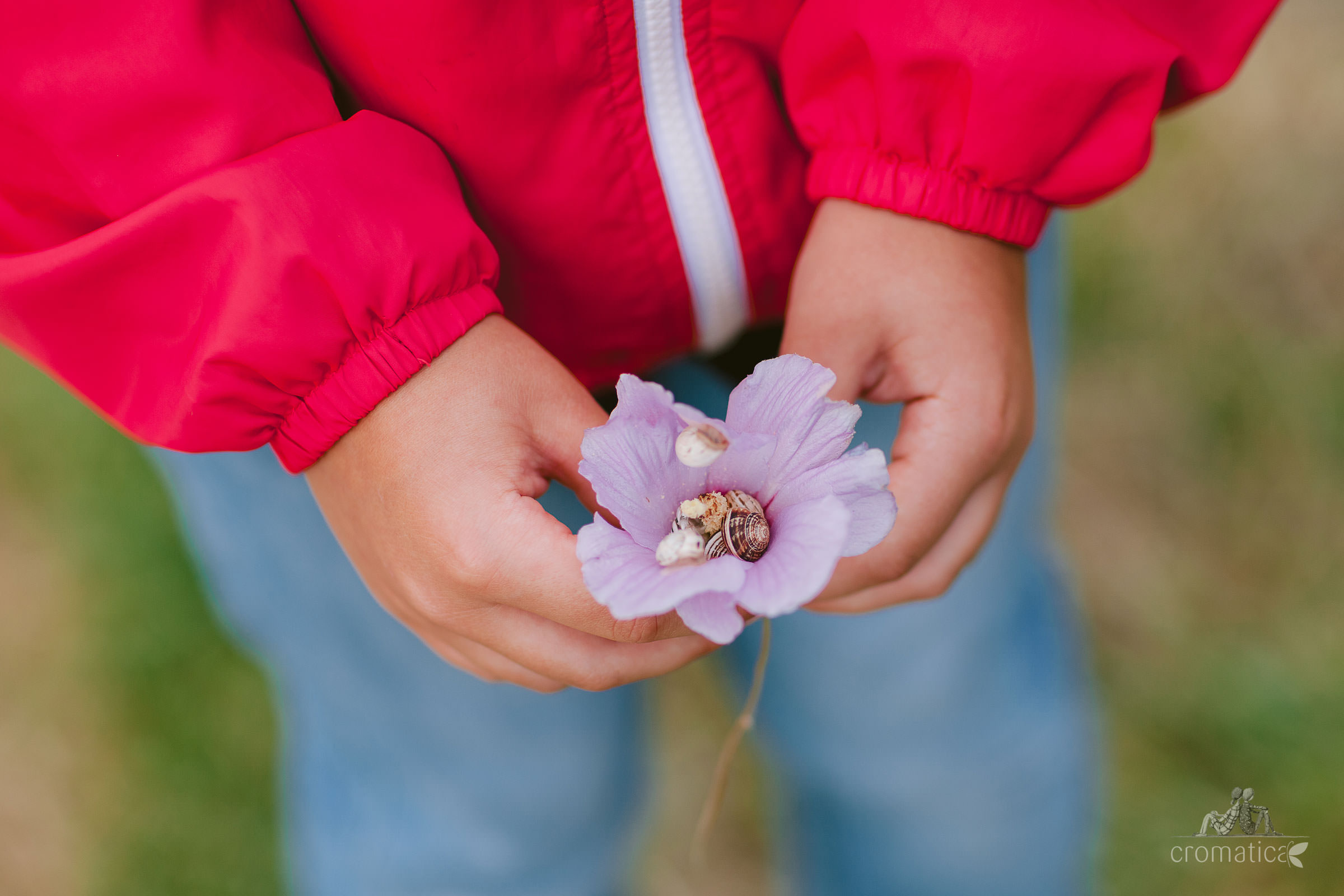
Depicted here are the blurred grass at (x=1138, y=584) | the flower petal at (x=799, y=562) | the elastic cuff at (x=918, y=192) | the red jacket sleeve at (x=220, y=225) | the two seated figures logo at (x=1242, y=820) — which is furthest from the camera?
the blurred grass at (x=1138, y=584)

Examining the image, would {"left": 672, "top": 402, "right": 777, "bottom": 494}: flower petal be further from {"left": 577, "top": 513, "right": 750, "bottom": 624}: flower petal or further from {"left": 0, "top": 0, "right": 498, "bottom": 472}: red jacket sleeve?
{"left": 0, "top": 0, "right": 498, "bottom": 472}: red jacket sleeve

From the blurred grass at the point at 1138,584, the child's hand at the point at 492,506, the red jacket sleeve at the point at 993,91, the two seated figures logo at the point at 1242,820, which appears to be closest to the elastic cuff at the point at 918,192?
the red jacket sleeve at the point at 993,91

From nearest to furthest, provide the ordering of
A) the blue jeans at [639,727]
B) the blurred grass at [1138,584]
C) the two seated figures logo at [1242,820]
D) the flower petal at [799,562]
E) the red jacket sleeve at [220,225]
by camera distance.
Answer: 1. the flower petal at [799,562]
2. the red jacket sleeve at [220,225]
3. the blue jeans at [639,727]
4. the two seated figures logo at [1242,820]
5. the blurred grass at [1138,584]

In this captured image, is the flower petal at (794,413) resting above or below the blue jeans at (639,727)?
above

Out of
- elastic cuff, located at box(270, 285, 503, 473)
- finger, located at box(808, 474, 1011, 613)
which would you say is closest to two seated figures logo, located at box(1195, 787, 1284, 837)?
finger, located at box(808, 474, 1011, 613)

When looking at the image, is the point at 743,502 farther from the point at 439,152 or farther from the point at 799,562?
the point at 439,152

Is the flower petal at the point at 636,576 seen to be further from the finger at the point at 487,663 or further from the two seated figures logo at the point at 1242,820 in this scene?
the two seated figures logo at the point at 1242,820
